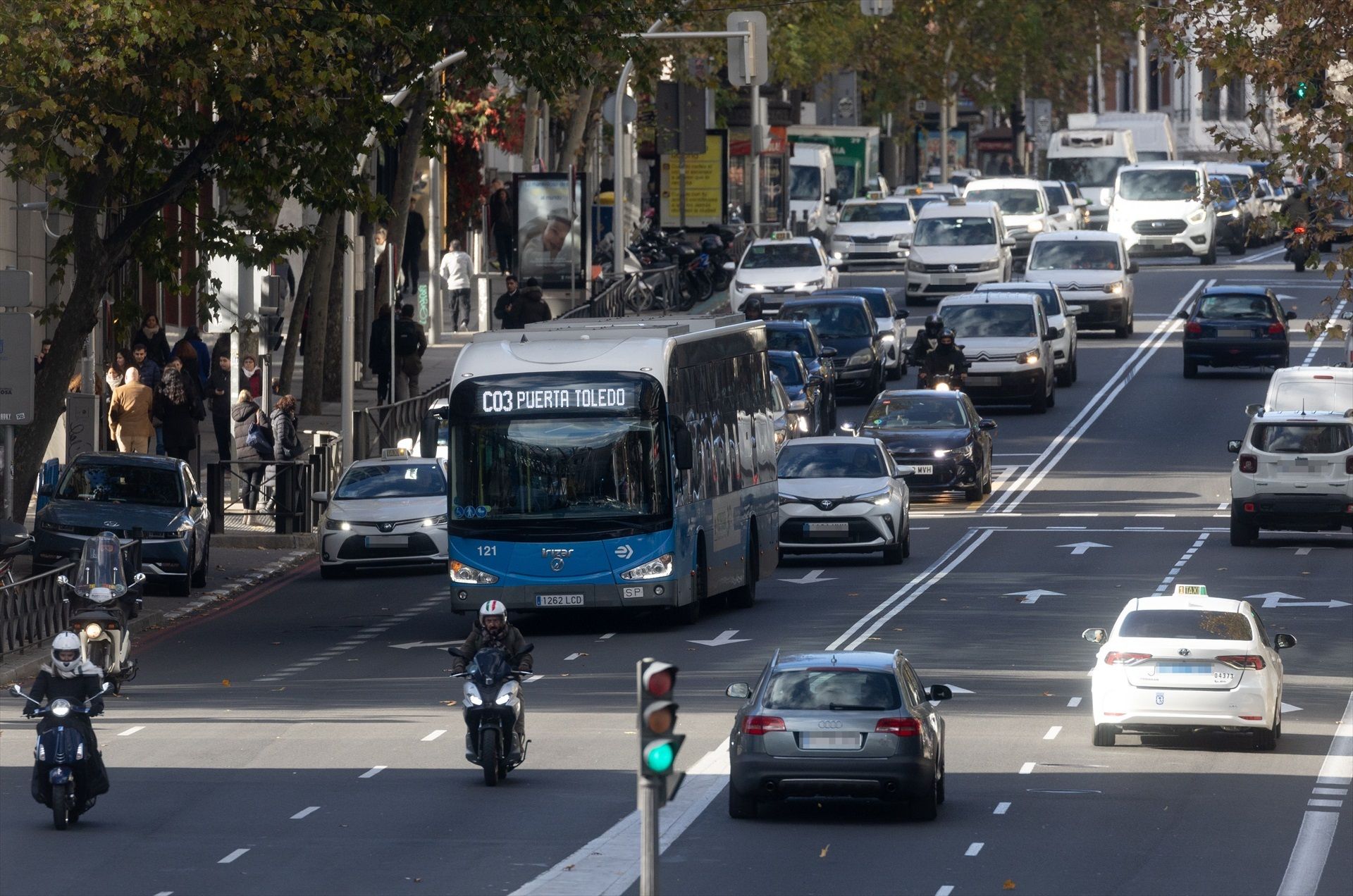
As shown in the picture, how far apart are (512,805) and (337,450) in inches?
811

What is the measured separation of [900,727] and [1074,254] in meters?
40.9

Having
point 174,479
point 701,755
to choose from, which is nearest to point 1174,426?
point 174,479

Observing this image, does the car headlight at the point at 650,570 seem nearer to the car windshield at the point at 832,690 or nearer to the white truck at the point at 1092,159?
the car windshield at the point at 832,690

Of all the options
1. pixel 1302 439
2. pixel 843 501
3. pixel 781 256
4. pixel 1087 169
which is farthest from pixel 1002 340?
pixel 1087 169

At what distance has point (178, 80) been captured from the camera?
87.0ft

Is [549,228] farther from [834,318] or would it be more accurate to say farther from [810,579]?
[810,579]

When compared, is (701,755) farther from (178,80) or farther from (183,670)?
(178,80)

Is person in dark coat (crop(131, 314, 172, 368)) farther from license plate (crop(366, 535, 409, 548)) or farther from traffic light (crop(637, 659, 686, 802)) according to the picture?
traffic light (crop(637, 659, 686, 802))

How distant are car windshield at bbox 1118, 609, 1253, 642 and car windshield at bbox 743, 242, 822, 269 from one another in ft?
120

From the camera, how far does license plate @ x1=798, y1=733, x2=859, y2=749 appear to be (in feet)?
56.0

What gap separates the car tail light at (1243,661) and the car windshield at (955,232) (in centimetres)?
4050

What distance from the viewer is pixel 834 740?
1711cm

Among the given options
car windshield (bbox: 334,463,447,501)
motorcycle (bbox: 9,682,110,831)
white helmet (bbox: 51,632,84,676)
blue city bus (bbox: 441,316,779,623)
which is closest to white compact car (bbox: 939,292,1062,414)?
car windshield (bbox: 334,463,447,501)

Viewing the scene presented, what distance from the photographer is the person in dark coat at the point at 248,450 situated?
35688 millimetres
